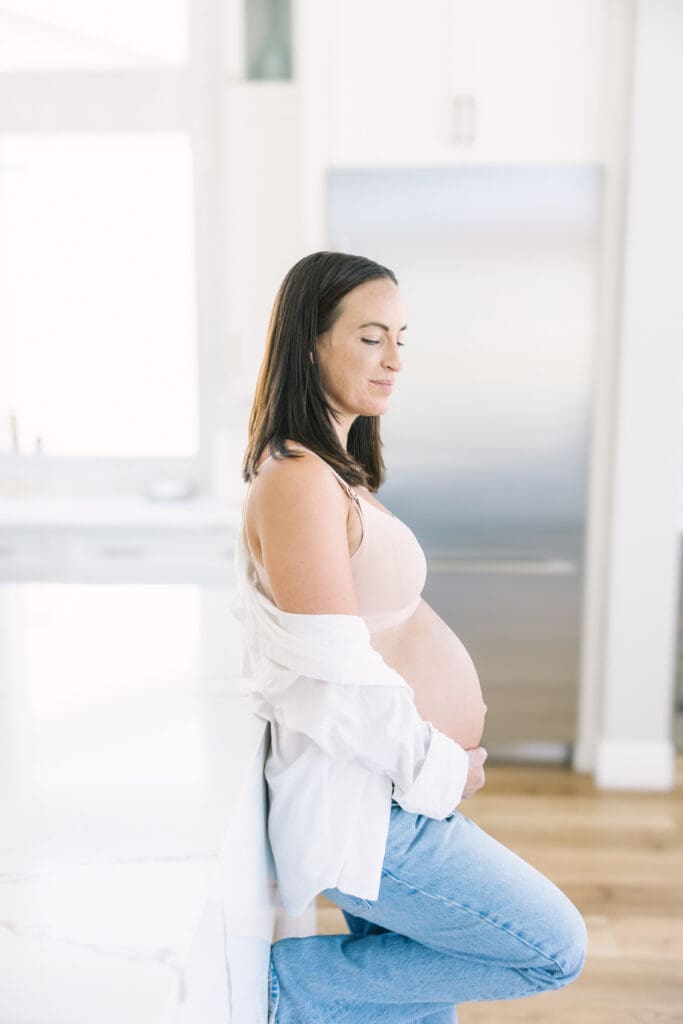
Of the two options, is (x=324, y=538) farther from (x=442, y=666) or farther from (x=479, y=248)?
(x=479, y=248)

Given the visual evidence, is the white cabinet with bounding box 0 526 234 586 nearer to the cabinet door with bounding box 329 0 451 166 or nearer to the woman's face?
the cabinet door with bounding box 329 0 451 166

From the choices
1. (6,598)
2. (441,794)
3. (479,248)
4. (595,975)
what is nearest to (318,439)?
(441,794)

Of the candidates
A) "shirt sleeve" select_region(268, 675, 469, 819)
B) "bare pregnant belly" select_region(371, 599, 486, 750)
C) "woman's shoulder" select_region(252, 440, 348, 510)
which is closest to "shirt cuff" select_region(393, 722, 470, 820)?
"shirt sleeve" select_region(268, 675, 469, 819)

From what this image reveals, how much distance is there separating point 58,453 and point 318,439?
9.01ft

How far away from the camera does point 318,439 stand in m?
1.25

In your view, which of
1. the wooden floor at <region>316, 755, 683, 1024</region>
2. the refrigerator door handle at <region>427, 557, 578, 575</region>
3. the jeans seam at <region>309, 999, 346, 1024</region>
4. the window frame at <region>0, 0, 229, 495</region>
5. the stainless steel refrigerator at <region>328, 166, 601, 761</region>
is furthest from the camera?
the window frame at <region>0, 0, 229, 495</region>

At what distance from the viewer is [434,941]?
122 cm

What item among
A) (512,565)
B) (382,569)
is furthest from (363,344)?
(512,565)

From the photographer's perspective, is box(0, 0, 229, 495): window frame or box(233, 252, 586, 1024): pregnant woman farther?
box(0, 0, 229, 495): window frame

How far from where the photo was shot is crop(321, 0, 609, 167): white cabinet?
8.77ft

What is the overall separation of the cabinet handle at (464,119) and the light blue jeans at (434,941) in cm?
215

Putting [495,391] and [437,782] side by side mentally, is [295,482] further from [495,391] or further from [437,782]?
[495,391]

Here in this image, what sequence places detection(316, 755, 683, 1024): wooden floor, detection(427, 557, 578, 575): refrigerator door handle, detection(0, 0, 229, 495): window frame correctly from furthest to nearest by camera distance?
detection(0, 0, 229, 495): window frame < detection(427, 557, 578, 575): refrigerator door handle < detection(316, 755, 683, 1024): wooden floor

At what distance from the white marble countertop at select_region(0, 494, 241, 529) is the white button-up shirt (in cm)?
185
